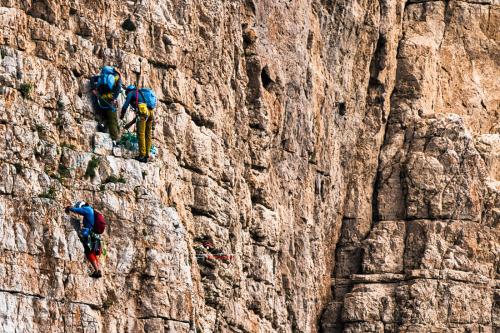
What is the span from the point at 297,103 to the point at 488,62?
52.9 feet

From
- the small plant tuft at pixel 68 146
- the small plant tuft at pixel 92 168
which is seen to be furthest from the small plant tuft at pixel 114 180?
the small plant tuft at pixel 68 146

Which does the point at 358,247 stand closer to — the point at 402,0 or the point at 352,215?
the point at 352,215

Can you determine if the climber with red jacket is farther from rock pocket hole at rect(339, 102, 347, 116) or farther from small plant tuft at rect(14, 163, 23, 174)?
rock pocket hole at rect(339, 102, 347, 116)

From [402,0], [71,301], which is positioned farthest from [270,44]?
[71,301]

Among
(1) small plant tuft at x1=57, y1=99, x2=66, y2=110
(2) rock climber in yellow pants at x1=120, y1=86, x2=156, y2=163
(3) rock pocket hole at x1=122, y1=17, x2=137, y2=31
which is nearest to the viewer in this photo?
(1) small plant tuft at x1=57, y1=99, x2=66, y2=110

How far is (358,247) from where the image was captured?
83.1 metres

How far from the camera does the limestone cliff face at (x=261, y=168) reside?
59000mm

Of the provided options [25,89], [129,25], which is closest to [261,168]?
[129,25]

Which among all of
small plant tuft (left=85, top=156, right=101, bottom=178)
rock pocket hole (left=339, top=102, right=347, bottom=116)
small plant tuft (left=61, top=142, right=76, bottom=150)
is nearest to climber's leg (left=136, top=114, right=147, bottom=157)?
small plant tuft (left=85, top=156, right=101, bottom=178)

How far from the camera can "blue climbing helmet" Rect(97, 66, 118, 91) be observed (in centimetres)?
6188

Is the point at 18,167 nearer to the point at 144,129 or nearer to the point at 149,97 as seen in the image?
the point at 144,129

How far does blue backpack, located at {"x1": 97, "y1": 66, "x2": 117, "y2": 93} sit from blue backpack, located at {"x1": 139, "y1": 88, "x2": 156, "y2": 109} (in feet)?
4.28

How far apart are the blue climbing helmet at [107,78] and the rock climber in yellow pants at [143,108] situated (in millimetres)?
1092

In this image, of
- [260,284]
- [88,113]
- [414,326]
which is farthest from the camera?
[414,326]
